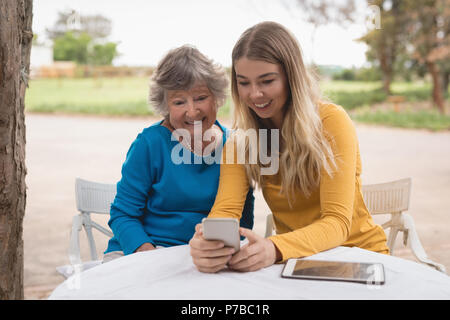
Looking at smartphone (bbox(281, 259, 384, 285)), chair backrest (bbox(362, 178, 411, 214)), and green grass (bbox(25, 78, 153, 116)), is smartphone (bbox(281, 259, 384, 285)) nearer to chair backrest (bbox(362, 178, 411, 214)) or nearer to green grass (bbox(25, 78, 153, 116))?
chair backrest (bbox(362, 178, 411, 214))

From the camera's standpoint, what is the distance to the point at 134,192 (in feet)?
7.25

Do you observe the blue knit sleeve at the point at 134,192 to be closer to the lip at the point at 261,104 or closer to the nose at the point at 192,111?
the nose at the point at 192,111

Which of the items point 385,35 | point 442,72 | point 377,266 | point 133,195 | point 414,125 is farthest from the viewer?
point 442,72

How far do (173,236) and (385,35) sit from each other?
17725 millimetres

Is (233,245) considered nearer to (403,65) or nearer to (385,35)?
(385,35)

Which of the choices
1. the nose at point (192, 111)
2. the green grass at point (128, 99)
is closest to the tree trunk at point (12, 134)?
the nose at point (192, 111)

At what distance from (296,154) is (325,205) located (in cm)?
24

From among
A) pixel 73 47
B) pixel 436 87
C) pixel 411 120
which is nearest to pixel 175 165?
pixel 411 120

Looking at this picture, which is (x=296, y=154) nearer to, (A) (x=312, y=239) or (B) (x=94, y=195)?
(A) (x=312, y=239)

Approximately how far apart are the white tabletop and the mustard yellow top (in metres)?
0.09

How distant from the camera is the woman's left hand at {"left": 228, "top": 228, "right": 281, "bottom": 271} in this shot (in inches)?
61.0

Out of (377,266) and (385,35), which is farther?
(385,35)

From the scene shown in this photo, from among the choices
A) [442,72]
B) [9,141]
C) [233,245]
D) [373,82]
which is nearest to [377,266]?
[233,245]

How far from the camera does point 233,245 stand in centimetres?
154
